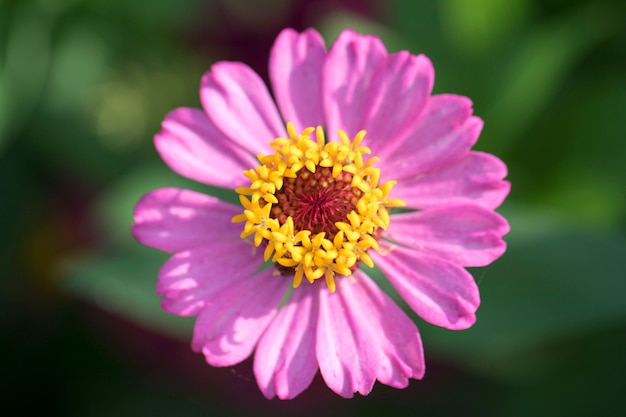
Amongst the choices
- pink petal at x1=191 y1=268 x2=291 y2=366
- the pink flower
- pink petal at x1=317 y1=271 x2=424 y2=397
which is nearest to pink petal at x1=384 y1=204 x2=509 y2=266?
the pink flower

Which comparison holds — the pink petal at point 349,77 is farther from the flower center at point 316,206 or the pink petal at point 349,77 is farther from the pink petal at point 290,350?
the pink petal at point 290,350

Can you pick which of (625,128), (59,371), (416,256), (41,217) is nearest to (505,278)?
(416,256)

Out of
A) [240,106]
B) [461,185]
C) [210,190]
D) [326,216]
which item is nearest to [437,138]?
[461,185]

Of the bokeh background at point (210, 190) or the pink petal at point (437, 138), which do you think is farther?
the bokeh background at point (210, 190)

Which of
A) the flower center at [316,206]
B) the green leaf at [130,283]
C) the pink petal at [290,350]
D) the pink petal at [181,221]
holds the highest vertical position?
the flower center at [316,206]

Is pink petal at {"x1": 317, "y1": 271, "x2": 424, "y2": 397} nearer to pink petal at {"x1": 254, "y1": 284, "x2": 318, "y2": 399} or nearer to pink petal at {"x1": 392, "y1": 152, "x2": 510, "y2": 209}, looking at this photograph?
pink petal at {"x1": 254, "y1": 284, "x2": 318, "y2": 399}

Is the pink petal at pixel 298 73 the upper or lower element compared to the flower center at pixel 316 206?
upper

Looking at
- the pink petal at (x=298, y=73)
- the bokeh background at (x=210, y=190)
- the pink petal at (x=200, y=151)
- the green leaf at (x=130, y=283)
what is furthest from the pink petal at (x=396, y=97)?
the green leaf at (x=130, y=283)
